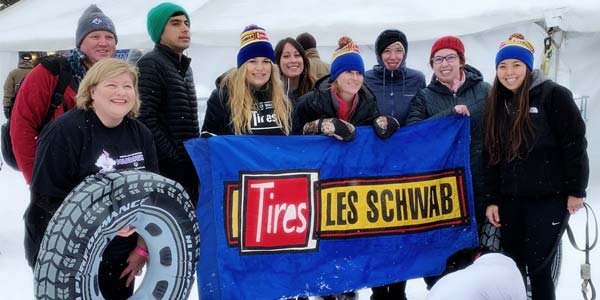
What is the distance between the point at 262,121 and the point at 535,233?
1.51 meters

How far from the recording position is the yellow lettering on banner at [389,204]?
3295mm

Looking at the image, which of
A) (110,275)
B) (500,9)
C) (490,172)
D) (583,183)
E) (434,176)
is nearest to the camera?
(110,275)

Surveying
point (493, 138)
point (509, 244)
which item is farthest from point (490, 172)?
point (509, 244)

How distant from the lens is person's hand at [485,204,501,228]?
3.17 m

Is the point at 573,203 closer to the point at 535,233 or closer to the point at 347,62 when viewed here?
the point at 535,233

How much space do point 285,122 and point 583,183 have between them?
5.04 ft

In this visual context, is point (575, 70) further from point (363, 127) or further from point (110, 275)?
point (110, 275)

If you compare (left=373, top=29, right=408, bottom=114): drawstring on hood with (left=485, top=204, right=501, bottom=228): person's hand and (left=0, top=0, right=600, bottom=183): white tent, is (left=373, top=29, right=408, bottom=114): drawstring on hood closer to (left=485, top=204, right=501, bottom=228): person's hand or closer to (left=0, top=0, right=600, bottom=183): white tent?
(left=485, top=204, right=501, bottom=228): person's hand

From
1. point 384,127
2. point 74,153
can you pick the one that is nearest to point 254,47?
point 384,127

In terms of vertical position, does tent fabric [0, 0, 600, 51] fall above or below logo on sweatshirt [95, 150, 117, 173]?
above

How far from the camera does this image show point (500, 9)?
636 cm

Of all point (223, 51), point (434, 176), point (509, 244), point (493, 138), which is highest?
point (223, 51)

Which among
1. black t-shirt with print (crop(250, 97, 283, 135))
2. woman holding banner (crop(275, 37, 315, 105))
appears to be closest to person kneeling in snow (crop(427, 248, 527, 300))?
black t-shirt with print (crop(250, 97, 283, 135))

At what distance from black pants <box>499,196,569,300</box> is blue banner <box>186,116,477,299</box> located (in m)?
0.43
